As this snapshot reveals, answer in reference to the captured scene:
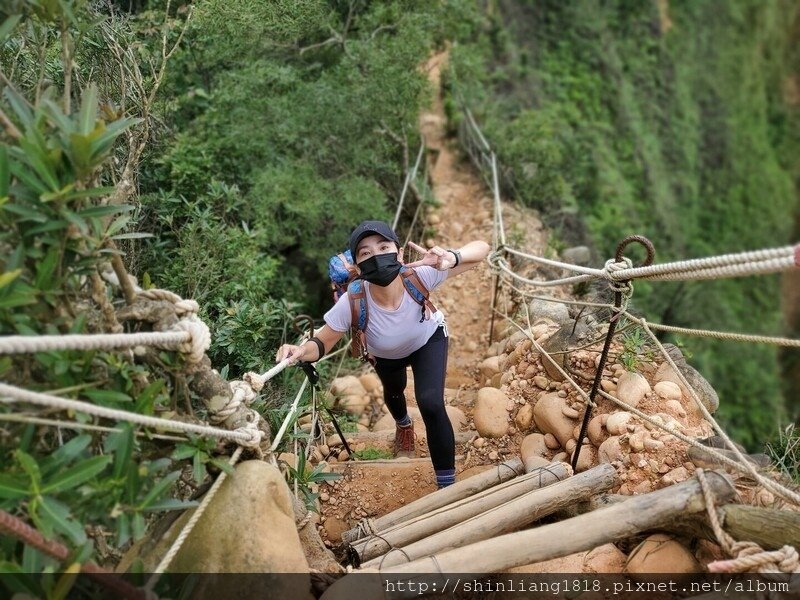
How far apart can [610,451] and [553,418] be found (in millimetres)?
421

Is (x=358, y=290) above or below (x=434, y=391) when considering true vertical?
above

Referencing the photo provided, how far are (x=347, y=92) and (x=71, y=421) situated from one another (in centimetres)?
365

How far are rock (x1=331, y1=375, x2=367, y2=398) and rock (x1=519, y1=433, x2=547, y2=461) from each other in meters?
1.33

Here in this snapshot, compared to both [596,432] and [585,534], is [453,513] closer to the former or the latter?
[585,534]

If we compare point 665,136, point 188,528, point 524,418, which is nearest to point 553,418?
point 524,418

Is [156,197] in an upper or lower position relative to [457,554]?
upper

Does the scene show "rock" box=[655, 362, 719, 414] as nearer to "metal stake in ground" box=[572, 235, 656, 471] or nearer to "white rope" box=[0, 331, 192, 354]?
"metal stake in ground" box=[572, 235, 656, 471]

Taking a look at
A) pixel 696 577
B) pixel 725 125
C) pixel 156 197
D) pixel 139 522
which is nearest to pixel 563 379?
pixel 696 577

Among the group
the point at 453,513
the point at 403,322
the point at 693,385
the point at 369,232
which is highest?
the point at 369,232

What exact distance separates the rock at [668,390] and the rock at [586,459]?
1.29ft

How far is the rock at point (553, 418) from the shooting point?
2.88 meters

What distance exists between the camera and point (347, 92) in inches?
187

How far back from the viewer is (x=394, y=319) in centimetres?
261

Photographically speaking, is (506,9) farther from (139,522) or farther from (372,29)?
(139,522)
